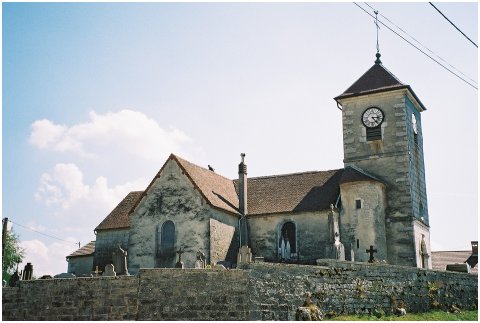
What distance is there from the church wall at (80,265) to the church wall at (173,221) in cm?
647

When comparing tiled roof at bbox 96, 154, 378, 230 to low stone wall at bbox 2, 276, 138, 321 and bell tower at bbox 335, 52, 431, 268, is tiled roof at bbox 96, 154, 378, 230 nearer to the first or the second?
bell tower at bbox 335, 52, 431, 268

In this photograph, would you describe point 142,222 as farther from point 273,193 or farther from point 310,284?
point 310,284

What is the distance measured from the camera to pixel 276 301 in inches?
719

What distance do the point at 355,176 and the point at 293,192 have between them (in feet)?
13.4

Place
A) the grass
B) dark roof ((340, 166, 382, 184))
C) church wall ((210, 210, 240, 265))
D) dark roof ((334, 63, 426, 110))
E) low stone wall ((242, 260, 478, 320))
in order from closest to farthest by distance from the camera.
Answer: low stone wall ((242, 260, 478, 320))
the grass
church wall ((210, 210, 240, 265))
dark roof ((340, 166, 382, 184))
dark roof ((334, 63, 426, 110))

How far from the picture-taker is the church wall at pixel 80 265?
34.8m

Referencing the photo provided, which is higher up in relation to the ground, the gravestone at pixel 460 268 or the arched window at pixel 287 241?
the arched window at pixel 287 241

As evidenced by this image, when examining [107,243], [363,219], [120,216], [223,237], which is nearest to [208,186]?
[223,237]

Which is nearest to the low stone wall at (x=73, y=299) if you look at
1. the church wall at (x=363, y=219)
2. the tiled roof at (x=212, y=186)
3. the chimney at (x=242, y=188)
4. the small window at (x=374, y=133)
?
the tiled roof at (x=212, y=186)

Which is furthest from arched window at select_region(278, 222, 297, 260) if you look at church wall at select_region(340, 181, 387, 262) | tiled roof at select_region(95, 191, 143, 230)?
tiled roof at select_region(95, 191, 143, 230)

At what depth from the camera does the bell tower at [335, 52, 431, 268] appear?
29.5 metres

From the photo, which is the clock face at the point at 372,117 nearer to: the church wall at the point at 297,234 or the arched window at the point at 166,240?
the church wall at the point at 297,234

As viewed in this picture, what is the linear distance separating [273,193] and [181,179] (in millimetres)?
6441

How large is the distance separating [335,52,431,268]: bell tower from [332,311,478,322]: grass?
810 cm
